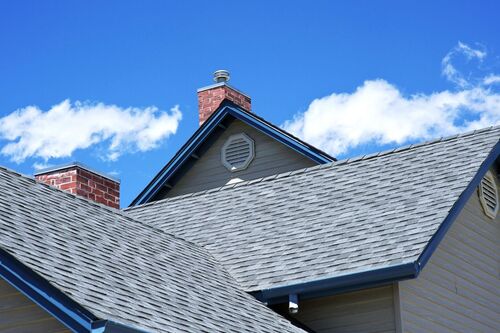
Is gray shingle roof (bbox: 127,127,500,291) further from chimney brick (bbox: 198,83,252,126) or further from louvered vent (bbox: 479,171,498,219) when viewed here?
chimney brick (bbox: 198,83,252,126)

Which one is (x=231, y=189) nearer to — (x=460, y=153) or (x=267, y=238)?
(x=267, y=238)

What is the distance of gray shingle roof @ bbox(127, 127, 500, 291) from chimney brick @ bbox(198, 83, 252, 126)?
452 centimetres

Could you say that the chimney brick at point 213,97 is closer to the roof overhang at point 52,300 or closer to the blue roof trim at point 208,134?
the blue roof trim at point 208,134

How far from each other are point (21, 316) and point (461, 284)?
767 centimetres

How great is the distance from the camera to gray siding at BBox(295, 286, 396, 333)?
1418 cm

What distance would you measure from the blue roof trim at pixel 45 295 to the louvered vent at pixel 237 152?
12201mm

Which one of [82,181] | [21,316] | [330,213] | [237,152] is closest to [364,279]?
[330,213]

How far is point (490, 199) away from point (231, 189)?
4.95 meters

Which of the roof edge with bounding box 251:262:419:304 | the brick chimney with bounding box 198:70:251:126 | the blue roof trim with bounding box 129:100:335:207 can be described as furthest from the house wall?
the brick chimney with bounding box 198:70:251:126

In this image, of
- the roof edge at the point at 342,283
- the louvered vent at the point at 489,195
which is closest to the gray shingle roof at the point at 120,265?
the roof edge at the point at 342,283

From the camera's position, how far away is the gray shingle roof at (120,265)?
1095 centimetres

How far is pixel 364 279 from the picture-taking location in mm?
13953

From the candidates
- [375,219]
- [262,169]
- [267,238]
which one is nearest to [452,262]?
[375,219]

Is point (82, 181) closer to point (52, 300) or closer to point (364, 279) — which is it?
point (364, 279)
